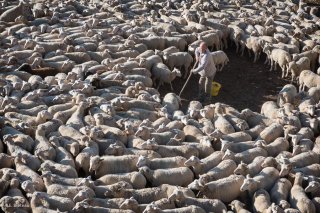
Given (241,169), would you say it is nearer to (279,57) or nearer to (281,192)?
(281,192)

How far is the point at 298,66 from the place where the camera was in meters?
19.4

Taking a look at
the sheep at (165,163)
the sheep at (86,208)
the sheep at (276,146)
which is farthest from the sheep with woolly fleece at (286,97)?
the sheep at (86,208)

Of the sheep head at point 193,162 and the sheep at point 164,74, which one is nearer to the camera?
the sheep head at point 193,162

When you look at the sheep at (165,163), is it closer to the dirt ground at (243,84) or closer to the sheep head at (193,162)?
the sheep head at (193,162)

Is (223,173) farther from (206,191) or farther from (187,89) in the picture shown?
(187,89)

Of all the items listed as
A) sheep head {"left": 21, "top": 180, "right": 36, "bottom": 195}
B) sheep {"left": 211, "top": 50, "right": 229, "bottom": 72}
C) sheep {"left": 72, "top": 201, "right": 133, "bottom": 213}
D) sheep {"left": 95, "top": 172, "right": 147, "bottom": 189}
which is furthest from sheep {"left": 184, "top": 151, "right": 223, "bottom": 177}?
sheep {"left": 211, "top": 50, "right": 229, "bottom": 72}

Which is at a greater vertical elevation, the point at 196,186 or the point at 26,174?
the point at 26,174

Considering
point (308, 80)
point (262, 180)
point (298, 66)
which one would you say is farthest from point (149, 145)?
point (298, 66)

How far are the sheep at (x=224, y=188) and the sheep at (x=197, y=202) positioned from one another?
1.45 feet

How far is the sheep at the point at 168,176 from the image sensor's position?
39.4 ft

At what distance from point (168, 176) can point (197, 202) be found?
118 cm

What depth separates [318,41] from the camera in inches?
830

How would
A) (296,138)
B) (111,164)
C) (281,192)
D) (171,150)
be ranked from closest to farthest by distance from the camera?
1. (281,192)
2. (111,164)
3. (171,150)
4. (296,138)

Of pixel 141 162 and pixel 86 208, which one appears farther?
pixel 141 162
